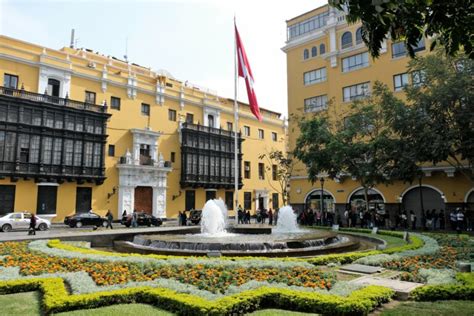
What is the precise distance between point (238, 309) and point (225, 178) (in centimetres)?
4053

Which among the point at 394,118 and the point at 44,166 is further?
the point at 44,166

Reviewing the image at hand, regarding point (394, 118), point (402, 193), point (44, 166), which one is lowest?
point (402, 193)

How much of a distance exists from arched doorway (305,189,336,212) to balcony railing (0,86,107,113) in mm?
21395

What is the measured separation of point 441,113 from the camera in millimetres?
22141

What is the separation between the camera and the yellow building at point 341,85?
91.5ft

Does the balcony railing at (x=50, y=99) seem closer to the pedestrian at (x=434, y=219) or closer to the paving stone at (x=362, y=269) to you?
the pedestrian at (x=434, y=219)

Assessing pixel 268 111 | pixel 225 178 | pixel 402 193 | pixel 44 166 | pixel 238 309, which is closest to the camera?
pixel 238 309

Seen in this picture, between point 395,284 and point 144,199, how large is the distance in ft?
110

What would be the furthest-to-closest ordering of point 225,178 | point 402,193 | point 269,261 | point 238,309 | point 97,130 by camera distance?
point 225,178 → point 97,130 → point 402,193 → point 269,261 → point 238,309

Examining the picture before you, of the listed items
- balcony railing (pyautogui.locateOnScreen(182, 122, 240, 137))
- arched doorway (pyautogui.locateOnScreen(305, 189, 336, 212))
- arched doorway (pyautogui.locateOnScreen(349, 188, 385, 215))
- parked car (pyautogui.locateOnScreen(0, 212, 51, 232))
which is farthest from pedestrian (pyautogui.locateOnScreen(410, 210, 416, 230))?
parked car (pyautogui.locateOnScreen(0, 212, 51, 232))

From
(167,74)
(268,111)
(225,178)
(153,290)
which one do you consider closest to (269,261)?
(153,290)

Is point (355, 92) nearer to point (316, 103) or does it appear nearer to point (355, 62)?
point (355, 62)

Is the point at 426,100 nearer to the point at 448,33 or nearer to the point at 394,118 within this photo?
the point at 394,118

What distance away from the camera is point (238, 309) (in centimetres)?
609
